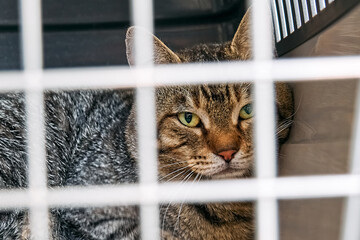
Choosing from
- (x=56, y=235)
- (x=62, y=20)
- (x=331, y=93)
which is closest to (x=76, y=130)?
(x=56, y=235)

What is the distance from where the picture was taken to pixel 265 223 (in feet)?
3.02

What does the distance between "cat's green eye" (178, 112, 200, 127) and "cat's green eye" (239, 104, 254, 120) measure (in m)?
0.13

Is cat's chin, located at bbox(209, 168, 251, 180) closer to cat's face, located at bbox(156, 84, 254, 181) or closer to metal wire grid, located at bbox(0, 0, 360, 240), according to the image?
cat's face, located at bbox(156, 84, 254, 181)

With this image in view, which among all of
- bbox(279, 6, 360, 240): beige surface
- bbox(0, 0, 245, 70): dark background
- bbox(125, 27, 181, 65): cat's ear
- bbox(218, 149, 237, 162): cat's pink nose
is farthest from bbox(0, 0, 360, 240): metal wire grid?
bbox(0, 0, 245, 70): dark background

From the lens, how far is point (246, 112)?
4.49ft

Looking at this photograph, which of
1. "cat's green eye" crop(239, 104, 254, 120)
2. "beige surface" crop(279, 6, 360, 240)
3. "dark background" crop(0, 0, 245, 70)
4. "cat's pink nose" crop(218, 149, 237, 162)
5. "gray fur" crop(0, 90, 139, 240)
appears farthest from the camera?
"dark background" crop(0, 0, 245, 70)

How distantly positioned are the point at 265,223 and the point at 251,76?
283 millimetres

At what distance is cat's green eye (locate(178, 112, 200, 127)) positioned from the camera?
4.55ft

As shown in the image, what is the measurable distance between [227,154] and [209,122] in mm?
127

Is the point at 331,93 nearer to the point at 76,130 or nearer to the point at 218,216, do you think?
the point at 218,216

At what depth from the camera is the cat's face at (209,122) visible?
4.21 feet

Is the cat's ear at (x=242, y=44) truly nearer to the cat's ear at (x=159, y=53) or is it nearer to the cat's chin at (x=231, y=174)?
the cat's ear at (x=159, y=53)

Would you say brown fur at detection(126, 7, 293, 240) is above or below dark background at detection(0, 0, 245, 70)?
below

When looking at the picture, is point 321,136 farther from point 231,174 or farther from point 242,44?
point 242,44
